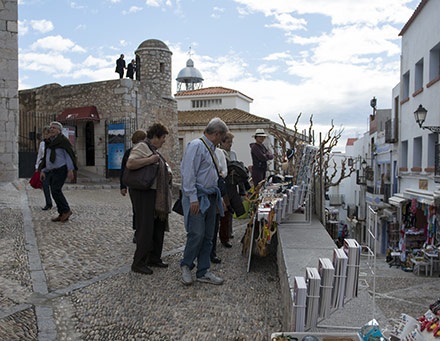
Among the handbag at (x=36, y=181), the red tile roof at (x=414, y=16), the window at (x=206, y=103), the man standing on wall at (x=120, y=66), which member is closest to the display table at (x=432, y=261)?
the red tile roof at (x=414, y=16)

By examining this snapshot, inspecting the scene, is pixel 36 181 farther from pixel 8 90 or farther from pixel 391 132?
pixel 391 132

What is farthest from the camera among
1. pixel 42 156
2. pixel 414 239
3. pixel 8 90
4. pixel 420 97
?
pixel 420 97

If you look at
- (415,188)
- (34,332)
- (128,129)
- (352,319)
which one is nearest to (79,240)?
(34,332)

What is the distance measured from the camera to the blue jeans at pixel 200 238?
3.89 metres

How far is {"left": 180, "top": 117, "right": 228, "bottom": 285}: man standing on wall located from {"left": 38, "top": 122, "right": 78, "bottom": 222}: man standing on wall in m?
3.19

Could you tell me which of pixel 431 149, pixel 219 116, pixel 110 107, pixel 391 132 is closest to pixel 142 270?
pixel 431 149

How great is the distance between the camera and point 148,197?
4.20 meters

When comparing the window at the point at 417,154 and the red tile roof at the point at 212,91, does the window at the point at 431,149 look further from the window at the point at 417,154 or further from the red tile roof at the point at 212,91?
the red tile roof at the point at 212,91

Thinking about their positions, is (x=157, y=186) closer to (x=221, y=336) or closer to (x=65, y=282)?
(x=65, y=282)

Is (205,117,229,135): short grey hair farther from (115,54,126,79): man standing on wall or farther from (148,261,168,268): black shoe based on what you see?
(115,54,126,79): man standing on wall

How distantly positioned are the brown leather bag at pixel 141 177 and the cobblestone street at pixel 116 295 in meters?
0.97

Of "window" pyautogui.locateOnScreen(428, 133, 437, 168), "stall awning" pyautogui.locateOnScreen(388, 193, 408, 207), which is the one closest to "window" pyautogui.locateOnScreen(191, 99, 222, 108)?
Result: "stall awning" pyautogui.locateOnScreen(388, 193, 408, 207)

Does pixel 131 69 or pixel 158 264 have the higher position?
pixel 131 69

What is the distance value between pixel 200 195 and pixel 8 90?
951 centimetres
